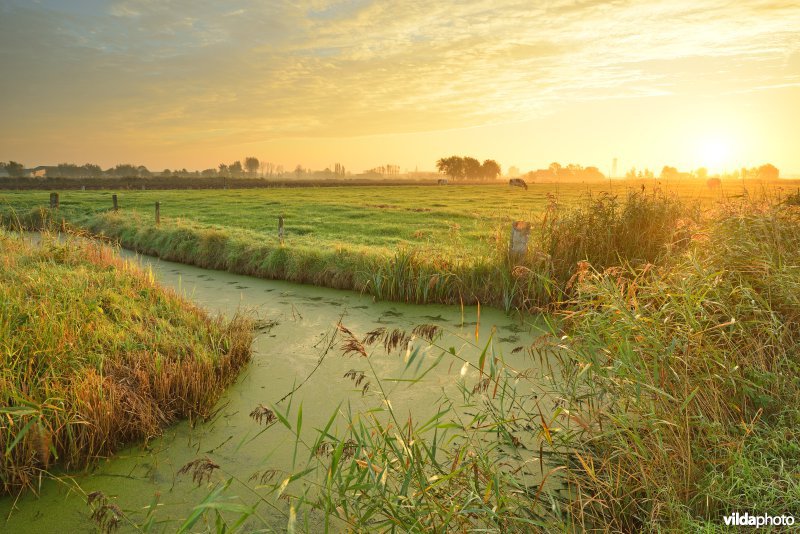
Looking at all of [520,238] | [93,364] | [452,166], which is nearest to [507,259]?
[520,238]

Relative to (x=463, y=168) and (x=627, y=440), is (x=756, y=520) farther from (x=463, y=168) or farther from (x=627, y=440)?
(x=463, y=168)

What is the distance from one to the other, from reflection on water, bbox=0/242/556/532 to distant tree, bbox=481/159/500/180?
4355 inches

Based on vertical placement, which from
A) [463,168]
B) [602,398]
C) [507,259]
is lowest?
[602,398]

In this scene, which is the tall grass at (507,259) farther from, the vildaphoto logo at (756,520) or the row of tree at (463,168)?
the row of tree at (463,168)

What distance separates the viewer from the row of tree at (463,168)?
359ft

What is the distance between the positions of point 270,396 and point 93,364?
1697 millimetres

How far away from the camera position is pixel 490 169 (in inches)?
4601

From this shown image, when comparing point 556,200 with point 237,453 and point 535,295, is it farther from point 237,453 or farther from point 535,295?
point 237,453

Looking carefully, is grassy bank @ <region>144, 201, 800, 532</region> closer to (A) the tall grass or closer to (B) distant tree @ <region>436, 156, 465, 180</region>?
(A) the tall grass

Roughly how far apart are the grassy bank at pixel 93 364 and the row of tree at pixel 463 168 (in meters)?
106

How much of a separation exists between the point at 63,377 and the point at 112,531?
6.08ft

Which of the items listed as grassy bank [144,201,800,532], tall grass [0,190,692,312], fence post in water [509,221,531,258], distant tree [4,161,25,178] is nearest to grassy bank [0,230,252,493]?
grassy bank [144,201,800,532]

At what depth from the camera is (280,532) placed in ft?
9.34

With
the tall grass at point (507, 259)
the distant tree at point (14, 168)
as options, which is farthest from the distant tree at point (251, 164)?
the tall grass at point (507, 259)
